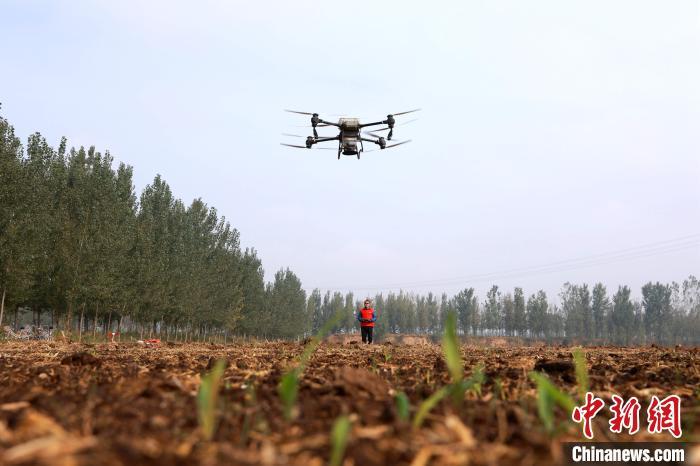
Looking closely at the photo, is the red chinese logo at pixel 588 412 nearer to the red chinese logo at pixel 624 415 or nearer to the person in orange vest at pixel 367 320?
the red chinese logo at pixel 624 415

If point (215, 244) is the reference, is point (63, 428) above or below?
below

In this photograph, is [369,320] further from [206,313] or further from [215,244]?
[215,244]

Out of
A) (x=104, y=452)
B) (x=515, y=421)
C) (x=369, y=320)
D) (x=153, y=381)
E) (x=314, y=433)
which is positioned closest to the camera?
(x=104, y=452)

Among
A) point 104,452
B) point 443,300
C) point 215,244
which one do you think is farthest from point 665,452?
point 443,300

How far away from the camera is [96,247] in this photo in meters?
28.4

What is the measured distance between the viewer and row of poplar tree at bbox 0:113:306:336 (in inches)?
907

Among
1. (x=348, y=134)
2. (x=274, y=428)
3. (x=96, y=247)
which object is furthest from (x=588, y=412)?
(x=96, y=247)

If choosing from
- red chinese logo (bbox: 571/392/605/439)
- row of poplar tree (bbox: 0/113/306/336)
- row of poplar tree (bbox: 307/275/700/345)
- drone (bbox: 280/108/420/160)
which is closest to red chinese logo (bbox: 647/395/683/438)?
red chinese logo (bbox: 571/392/605/439)

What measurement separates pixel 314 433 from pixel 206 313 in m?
44.4

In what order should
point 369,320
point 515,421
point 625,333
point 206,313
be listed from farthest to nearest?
point 625,333 → point 206,313 → point 369,320 → point 515,421

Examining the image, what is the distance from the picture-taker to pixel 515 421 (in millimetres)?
2217

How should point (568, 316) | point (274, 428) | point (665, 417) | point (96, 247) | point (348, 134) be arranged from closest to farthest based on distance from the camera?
point (274, 428) → point (665, 417) → point (348, 134) → point (96, 247) → point (568, 316)

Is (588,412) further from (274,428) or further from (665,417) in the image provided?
(274,428)

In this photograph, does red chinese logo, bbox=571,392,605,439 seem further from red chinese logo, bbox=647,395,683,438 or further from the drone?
the drone
